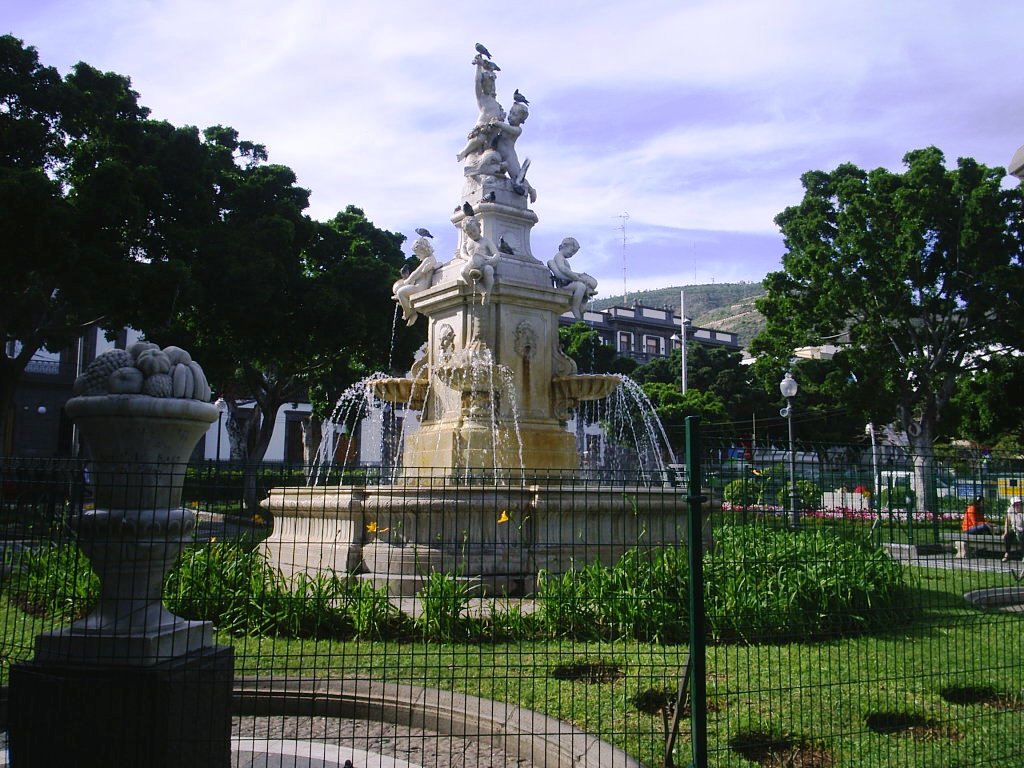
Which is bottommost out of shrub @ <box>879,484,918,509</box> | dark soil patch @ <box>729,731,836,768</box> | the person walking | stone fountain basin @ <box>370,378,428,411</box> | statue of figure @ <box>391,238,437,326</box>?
dark soil patch @ <box>729,731,836,768</box>

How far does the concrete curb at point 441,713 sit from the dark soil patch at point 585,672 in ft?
2.44

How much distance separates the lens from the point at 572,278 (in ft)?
42.6

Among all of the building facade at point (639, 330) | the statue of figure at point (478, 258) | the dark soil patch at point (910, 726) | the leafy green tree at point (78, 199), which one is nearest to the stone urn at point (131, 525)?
the dark soil patch at point (910, 726)

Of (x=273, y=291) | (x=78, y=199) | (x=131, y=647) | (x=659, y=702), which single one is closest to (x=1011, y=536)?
(x=659, y=702)

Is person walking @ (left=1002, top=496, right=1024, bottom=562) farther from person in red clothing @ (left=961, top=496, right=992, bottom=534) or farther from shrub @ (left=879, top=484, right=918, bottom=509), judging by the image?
shrub @ (left=879, top=484, right=918, bottom=509)

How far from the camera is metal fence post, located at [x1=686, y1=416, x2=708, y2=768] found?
3812 mm

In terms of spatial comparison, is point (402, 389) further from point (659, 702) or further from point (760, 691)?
point (760, 691)

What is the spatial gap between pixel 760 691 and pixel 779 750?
394 millimetres

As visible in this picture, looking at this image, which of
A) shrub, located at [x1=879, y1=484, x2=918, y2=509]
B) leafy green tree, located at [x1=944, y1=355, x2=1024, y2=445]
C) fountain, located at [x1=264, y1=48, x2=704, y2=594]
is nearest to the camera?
shrub, located at [x1=879, y1=484, x2=918, y2=509]

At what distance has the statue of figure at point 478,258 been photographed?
1173 centimetres

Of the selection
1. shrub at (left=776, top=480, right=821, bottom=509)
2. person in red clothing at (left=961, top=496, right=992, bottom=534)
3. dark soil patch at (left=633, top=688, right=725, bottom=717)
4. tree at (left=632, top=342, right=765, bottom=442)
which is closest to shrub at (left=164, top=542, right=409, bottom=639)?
dark soil patch at (left=633, top=688, right=725, bottom=717)

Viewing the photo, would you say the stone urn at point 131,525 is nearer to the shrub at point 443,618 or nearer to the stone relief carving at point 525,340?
the shrub at point 443,618

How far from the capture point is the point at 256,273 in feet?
73.0

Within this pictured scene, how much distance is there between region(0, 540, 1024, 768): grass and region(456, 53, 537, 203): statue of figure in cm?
837
